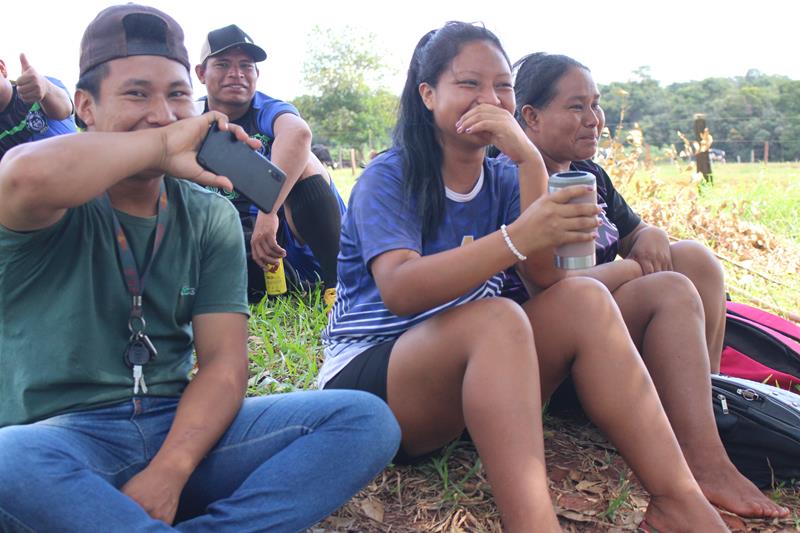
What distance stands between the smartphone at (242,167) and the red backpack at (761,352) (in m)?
2.03

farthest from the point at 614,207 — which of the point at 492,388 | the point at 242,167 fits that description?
the point at 242,167

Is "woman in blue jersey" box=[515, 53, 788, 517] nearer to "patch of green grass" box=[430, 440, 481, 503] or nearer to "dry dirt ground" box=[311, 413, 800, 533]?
"dry dirt ground" box=[311, 413, 800, 533]

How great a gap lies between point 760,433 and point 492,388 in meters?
1.10

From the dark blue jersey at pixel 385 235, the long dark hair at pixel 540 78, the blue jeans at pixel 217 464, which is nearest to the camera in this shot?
the blue jeans at pixel 217 464

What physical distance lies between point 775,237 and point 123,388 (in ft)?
18.9

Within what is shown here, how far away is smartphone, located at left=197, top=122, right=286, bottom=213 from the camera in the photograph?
2.01 m

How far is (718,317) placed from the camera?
113 inches

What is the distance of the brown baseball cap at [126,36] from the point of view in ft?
6.77

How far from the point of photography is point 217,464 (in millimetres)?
2023

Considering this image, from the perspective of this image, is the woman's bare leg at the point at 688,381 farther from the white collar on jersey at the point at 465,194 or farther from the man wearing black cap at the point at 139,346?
the man wearing black cap at the point at 139,346

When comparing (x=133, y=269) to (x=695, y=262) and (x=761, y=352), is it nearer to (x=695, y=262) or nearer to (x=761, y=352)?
(x=695, y=262)

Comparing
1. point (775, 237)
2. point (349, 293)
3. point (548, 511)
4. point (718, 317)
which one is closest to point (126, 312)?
point (349, 293)

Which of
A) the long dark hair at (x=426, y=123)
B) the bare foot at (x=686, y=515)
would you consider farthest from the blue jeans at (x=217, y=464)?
the bare foot at (x=686, y=515)

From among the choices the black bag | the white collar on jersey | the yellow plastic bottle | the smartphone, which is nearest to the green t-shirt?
the smartphone
